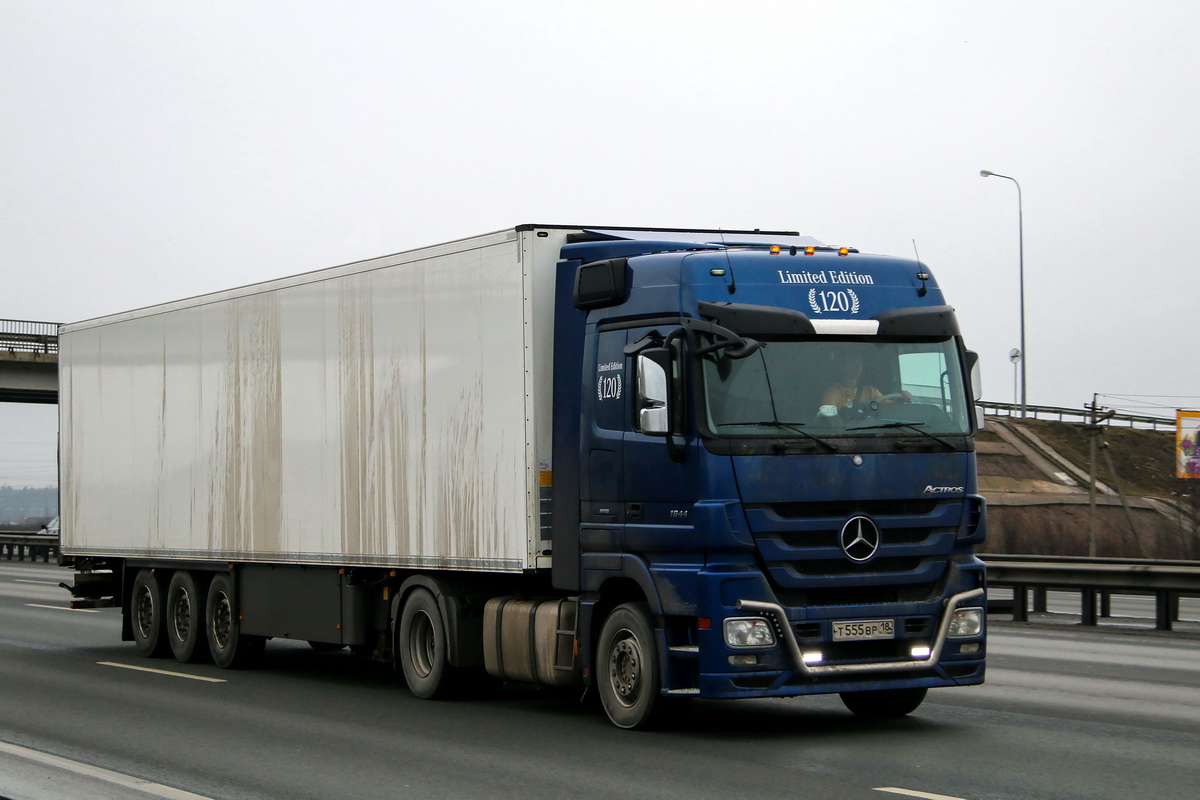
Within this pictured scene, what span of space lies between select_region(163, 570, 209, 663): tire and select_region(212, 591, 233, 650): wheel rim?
33 centimetres

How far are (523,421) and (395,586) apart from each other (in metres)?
2.64

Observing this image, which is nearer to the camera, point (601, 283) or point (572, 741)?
point (572, 741)

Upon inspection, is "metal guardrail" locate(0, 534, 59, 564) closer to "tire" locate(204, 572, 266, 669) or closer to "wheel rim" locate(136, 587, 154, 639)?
"wheel rim" locate(136, 587, 154, 639)

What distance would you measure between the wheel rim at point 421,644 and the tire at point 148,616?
5.58 meters

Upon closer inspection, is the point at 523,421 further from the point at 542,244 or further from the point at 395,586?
the point at 395,586

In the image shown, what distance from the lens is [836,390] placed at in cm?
1006

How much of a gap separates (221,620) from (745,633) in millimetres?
8325

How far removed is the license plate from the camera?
977 centimetres

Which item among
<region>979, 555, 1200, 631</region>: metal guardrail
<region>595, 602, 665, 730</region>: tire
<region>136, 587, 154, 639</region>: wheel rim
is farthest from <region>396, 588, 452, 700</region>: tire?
<region>979, 555, 1200, 631</region>: metal guardrail

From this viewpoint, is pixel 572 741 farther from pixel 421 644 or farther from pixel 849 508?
pixel 421 644

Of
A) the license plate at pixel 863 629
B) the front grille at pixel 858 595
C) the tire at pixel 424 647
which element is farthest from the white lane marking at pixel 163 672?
the license plate at pixel 863 629

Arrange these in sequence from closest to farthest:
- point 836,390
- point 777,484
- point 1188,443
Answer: point 777,484, point 836,390, point 1188,443

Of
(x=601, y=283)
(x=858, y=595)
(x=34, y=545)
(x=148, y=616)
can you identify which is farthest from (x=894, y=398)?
(x=34, y=545)

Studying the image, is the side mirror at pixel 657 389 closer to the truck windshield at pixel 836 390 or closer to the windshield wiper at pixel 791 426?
the truck windshield at pixel 836 390
